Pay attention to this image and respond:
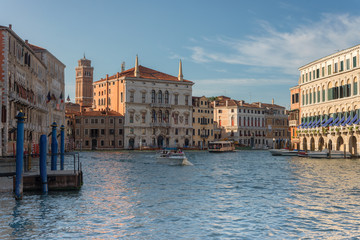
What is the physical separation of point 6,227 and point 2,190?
23.3 ft

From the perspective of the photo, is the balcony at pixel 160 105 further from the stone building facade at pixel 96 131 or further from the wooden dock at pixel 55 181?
the wooden dock at pixel 55 181

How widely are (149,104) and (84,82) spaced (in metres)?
72.1

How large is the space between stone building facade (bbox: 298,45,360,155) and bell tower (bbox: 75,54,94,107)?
101755 mm

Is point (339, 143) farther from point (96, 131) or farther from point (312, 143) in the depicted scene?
point (96, 131)

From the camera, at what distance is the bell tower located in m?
158

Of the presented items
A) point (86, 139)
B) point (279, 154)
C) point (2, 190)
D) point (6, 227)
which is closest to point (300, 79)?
point (279, 154)

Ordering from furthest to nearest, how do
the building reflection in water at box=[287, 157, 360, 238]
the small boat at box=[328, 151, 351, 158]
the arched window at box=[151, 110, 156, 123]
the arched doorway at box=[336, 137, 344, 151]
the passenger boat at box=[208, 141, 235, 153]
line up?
the arched window at box=[151, 110, 156, 123] → the passenger boat at box=[208, 141, 235, 153] → the arched doorway at box=[336, 137, 344, 151] → the small boat at box=[328, 151, 351, 158] → the building reflection in water at box=[287, 157, 360, 238]

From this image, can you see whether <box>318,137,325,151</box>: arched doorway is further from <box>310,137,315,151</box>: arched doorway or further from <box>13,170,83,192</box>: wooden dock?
<box>13,170,83,192</box>: wooden dock

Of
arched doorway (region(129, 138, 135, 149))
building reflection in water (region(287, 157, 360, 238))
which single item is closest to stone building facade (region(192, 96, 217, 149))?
arched doorway (region(129, 138, 135, 149))

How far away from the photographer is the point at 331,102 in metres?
59.0

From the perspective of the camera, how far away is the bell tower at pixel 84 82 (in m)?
158

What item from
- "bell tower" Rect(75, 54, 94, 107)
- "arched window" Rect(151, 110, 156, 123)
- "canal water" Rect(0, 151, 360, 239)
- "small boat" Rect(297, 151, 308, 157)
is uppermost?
"bell tower" Rect(75, 54, 94, 107)

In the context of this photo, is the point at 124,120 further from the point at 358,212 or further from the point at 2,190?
the point at 358,212

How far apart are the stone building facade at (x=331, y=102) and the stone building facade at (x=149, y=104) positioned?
33.0m
